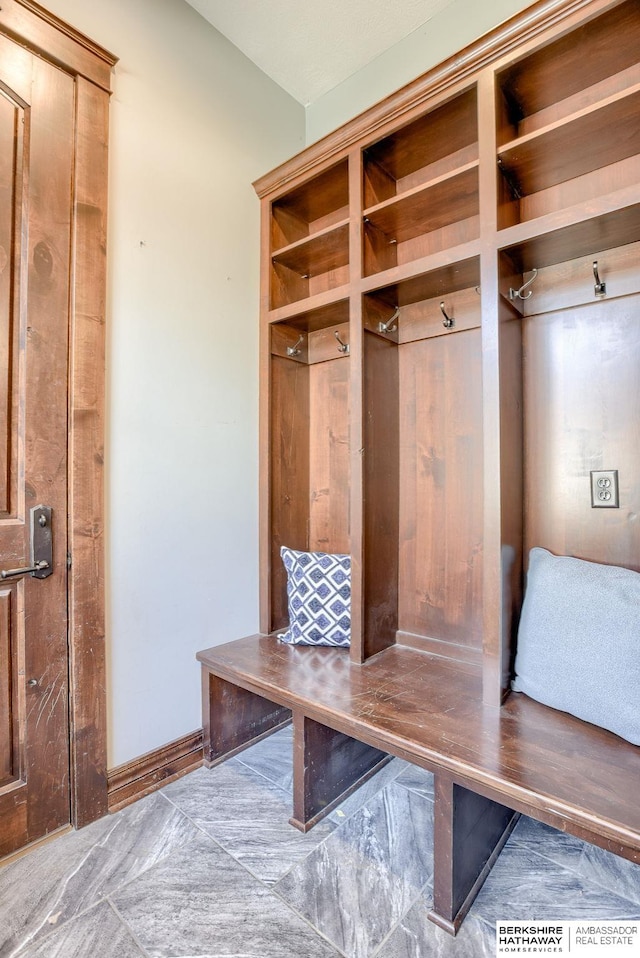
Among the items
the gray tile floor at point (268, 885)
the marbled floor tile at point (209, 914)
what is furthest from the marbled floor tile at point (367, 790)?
the marbled floor tile at point (209, 914)

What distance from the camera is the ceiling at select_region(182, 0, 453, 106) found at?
2.00 m

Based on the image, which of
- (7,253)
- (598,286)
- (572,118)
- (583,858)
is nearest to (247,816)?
(583,858)

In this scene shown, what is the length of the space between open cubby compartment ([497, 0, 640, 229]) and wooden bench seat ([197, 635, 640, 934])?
5.10 ft

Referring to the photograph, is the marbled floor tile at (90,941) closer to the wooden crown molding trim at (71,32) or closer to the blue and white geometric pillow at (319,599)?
the blue and white geometric pillow at (319,599)

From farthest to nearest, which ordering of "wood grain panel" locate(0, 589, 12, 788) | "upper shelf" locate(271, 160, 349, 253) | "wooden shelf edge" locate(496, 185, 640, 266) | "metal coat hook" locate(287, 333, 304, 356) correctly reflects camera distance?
"metal coat hook" locate(287, 333, 304, 356) → "upper shelf" locate(271, 160, 349, 253) → "wood grain panel" locate(0, 589, 12, 788) → "wooden shelf edge" locate(496, 185, 640, 266)

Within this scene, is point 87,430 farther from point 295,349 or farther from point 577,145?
point 577,145

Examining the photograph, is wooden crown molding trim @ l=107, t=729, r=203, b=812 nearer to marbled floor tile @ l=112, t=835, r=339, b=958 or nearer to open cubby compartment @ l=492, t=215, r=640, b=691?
marbled floor tile @ l=112, t=835, r=339, b=958

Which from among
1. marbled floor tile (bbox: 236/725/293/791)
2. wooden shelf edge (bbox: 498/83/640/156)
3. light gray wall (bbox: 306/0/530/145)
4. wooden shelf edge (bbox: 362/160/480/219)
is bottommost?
marbled floor tile (bbox: 236/725/293/791)

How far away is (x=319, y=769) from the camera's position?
5.54 ft

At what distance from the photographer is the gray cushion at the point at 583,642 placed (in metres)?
1.31

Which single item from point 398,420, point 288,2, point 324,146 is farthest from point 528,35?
point 398,420

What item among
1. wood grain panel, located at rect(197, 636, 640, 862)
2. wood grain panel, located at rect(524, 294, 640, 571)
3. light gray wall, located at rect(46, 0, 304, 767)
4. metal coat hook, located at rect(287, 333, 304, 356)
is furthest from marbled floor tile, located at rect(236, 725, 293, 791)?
metal coat hook, located at rect(287, 333, 304, 356)

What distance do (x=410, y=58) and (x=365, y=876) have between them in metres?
3.10

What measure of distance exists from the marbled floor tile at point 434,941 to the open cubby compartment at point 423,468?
31.3 inches
